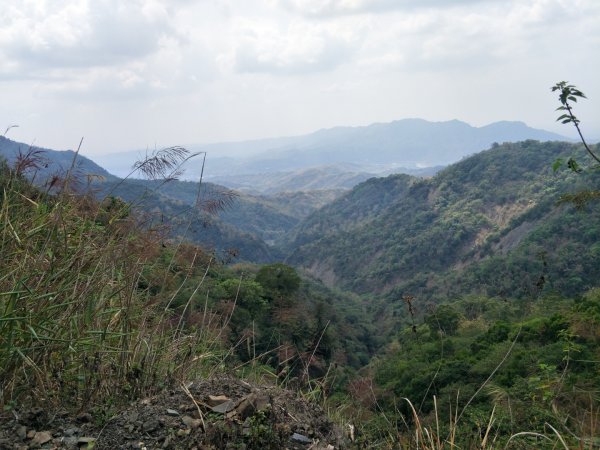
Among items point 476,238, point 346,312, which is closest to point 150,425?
point 346,312

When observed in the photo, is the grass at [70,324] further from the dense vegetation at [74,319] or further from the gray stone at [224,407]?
the gray stone at [224,407]

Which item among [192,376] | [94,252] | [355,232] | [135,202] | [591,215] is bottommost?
[355,232]

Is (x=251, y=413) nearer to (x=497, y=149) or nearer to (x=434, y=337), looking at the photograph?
(x=434, y=337)

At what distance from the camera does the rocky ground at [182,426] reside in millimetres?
1556

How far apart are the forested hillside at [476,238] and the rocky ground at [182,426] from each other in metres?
33.6

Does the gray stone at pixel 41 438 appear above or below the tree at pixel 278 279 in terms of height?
above

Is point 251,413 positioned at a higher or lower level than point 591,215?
higher

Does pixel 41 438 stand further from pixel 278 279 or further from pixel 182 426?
pixel 278 279

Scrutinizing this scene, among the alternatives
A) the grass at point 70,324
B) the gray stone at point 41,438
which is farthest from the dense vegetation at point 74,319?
the gray stone at point 41,438

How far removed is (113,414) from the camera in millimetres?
1734

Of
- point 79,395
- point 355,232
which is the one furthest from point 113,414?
point 355,232

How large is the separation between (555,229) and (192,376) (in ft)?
155

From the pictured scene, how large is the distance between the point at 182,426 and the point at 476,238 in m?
63.1

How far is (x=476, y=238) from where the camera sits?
60.8 metres
